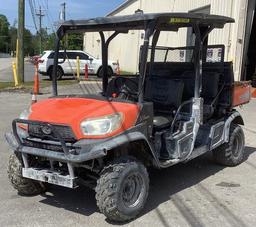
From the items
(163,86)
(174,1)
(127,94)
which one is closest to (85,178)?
(127,94)

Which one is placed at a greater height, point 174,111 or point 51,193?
point 174,111

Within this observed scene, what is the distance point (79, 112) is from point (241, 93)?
3496 millimetres

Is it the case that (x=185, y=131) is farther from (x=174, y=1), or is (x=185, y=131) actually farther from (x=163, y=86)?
(x=174, y=1)

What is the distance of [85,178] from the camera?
6.12 meters

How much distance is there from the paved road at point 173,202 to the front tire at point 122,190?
0.15 m

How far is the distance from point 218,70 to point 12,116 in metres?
6.99

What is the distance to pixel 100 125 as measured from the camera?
571cm

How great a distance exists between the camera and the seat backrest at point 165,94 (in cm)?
722

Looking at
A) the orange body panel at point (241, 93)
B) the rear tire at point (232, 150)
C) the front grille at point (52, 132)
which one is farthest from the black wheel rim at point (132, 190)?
the orange body panel at point (241, 93)

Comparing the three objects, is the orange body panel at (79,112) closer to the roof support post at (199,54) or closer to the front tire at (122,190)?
the front tire at (122,190)

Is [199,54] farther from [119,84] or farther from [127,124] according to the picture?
[127,124]

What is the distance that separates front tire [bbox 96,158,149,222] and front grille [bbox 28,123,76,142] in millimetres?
532

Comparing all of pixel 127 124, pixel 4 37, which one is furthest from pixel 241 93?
pixel 4 37

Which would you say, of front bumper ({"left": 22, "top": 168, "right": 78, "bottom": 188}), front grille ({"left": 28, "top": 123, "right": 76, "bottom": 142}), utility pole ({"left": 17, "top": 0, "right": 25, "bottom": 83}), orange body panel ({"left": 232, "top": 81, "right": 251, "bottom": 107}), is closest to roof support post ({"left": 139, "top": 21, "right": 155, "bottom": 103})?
front grille ({"left": 28, "top": 123, "right": 76, "bottom": 142})
